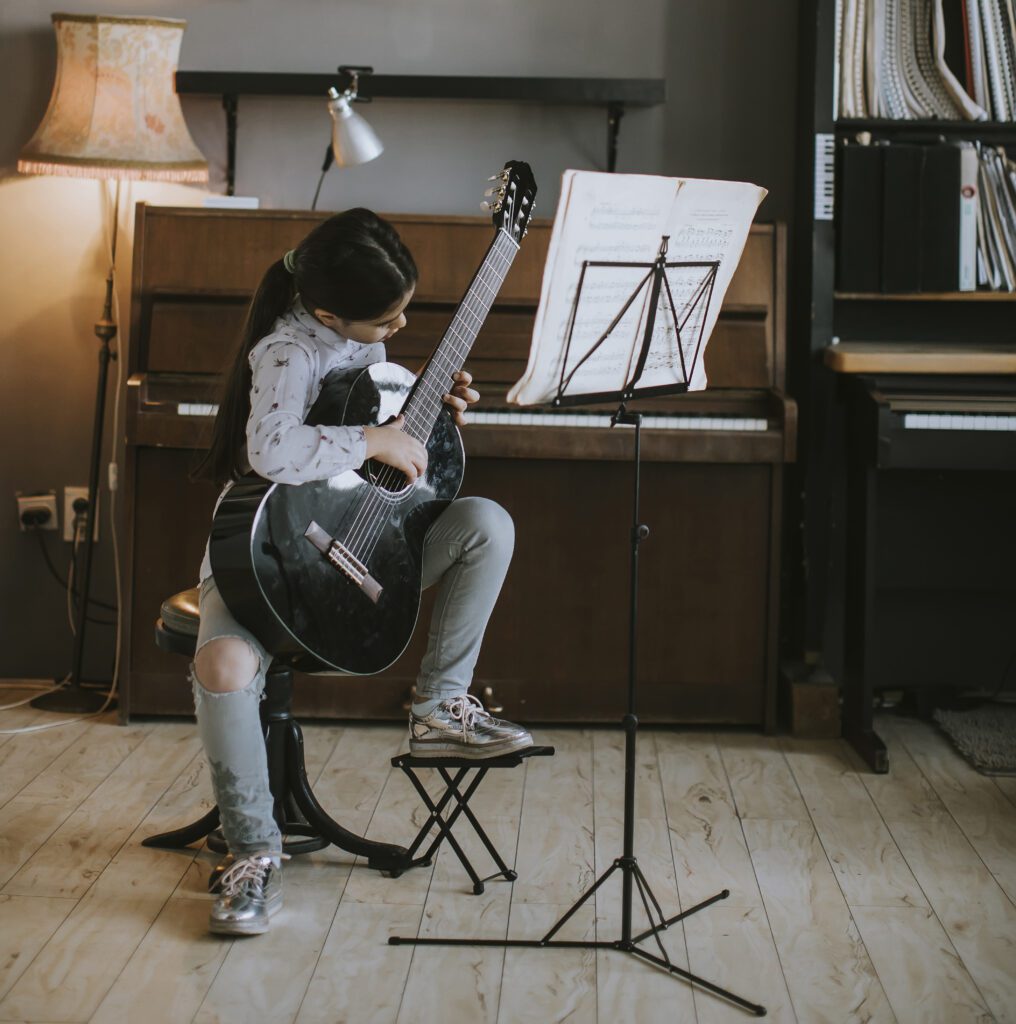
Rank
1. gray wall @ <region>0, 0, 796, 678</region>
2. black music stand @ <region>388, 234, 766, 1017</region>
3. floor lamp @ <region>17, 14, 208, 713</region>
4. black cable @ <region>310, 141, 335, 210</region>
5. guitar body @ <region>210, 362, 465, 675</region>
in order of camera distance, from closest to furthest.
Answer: black music stand @ <region>388, 234, 766, 1017</region>
guitar body @ <region>210, 362, 465, 675</region>
floor lamp @ <region>17, 14, 208, 713</region>
black cable @ <region>310, 141, 335, 210</region>
gray wall @ <region>0, 0, 796, 678</region>

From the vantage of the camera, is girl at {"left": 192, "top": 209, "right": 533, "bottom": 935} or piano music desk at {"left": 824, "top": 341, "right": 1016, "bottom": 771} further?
piano music desk at {"left": 824, "top": 341, "right": 1016, "bottom": 771}

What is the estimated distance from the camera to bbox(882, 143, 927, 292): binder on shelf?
10.2 ft

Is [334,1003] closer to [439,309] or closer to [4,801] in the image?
[4,801]

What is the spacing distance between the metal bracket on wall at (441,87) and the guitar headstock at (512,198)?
1.22 meters

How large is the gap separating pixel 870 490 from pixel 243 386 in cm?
150

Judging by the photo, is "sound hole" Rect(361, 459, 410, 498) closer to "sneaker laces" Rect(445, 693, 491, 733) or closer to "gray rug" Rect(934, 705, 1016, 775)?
"sneaker laces" Rect(445, 693, 491, 733)

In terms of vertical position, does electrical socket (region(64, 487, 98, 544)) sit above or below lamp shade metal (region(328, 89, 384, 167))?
below

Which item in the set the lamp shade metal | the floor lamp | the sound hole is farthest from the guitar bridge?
the floor lamp

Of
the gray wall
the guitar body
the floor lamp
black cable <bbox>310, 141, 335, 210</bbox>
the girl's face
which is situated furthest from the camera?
the gray wall

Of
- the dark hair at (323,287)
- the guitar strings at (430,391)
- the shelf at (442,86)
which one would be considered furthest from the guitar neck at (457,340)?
the shelf at (442,86)

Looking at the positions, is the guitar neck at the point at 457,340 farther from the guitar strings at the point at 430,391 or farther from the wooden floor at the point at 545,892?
the wooden floor at the point at 545,892

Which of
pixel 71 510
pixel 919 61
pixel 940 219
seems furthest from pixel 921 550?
pixel 71 510

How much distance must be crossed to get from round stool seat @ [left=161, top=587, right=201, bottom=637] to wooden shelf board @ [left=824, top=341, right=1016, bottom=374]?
1.57 meters

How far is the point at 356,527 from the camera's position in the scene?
2.09 meters
